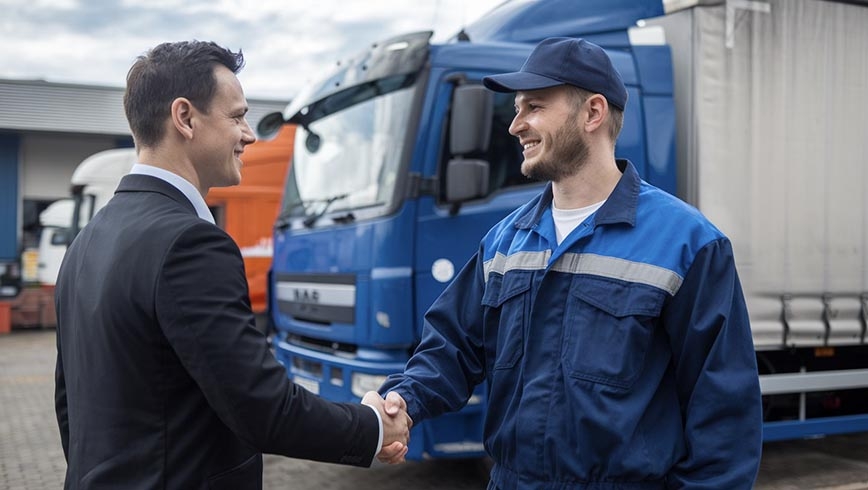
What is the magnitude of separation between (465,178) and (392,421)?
2.62m

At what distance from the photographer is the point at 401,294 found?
4766mm

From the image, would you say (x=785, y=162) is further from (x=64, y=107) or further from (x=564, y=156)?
(x=64, y=107)

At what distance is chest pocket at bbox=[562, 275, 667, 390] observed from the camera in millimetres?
1963

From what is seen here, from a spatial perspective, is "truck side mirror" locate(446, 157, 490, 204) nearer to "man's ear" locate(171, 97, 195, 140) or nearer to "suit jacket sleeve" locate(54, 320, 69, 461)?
"man's ear" locate(171, 97, 195, 140)

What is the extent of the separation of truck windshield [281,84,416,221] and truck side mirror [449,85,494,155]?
0.36 meters

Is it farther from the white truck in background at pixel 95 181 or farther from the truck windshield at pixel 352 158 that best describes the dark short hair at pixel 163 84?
the white truck in background at pixel 95 181

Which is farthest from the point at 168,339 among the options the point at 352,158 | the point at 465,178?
the point at 352,158

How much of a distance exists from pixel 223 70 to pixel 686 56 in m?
3.82

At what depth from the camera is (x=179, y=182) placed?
1951 mm

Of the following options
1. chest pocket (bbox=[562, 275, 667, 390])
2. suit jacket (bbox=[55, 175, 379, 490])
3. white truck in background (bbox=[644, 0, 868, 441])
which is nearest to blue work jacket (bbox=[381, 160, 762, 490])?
chest pocket (bbox=[562, 275, 667, 390])

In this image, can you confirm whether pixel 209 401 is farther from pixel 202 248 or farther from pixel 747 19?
pixel 747 19

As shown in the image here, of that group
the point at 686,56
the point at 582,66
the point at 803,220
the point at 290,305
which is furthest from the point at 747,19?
the point at 290,305

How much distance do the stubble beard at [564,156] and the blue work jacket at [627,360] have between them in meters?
0.15

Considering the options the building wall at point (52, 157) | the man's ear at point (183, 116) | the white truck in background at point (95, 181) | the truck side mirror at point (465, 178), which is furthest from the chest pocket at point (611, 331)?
the building wall at point (52, 157)
